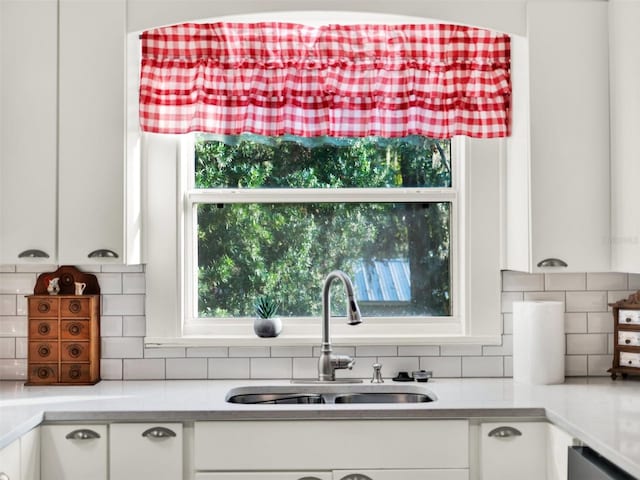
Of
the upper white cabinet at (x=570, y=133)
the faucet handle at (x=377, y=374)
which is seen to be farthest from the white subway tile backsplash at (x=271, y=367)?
the upper white cabinet at (x=570, y=133)

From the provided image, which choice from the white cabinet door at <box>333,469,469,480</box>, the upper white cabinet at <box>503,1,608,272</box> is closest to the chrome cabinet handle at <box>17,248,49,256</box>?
the white cabinet door at <box>333,469,469,480</box>

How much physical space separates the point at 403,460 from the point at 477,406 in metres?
0.32

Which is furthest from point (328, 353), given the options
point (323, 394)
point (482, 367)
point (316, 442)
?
point (482, 367)

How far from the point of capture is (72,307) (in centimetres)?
328

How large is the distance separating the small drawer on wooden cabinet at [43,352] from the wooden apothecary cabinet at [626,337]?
2286 millimetres

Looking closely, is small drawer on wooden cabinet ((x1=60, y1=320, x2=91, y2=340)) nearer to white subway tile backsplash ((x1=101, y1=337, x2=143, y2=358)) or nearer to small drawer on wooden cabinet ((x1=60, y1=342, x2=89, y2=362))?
small drawer on wooden cabinet ((x1=60, y1=342, x2=89, y2=362))

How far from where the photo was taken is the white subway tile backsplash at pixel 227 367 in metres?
3.40

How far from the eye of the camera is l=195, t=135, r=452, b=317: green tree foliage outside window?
3514 millimetres

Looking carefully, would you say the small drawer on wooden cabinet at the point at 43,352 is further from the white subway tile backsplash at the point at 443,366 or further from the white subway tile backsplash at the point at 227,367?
the white subway tile backsplash at the point at 443,366

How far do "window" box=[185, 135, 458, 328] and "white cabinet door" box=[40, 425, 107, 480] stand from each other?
89 cm

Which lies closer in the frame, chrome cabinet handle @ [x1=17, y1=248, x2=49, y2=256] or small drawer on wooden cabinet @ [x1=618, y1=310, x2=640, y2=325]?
chrome cabinet handle @ [x1=17, y1=248, x2=49, y2=256]

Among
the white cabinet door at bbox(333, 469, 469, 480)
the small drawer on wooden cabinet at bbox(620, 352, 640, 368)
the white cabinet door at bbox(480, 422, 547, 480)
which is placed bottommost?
the white cabinet door at bbox(333, 469, 469, 480)

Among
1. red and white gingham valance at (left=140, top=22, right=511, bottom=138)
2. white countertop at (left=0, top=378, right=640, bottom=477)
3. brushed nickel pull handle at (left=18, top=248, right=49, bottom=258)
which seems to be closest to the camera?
white countertop at (left=0, top=378, right=640, bottom=477)

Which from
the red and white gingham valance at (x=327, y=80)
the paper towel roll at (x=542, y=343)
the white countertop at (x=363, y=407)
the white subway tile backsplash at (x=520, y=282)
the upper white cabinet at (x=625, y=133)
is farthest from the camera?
the white subway tile backsplash at (x=520, y=282)
